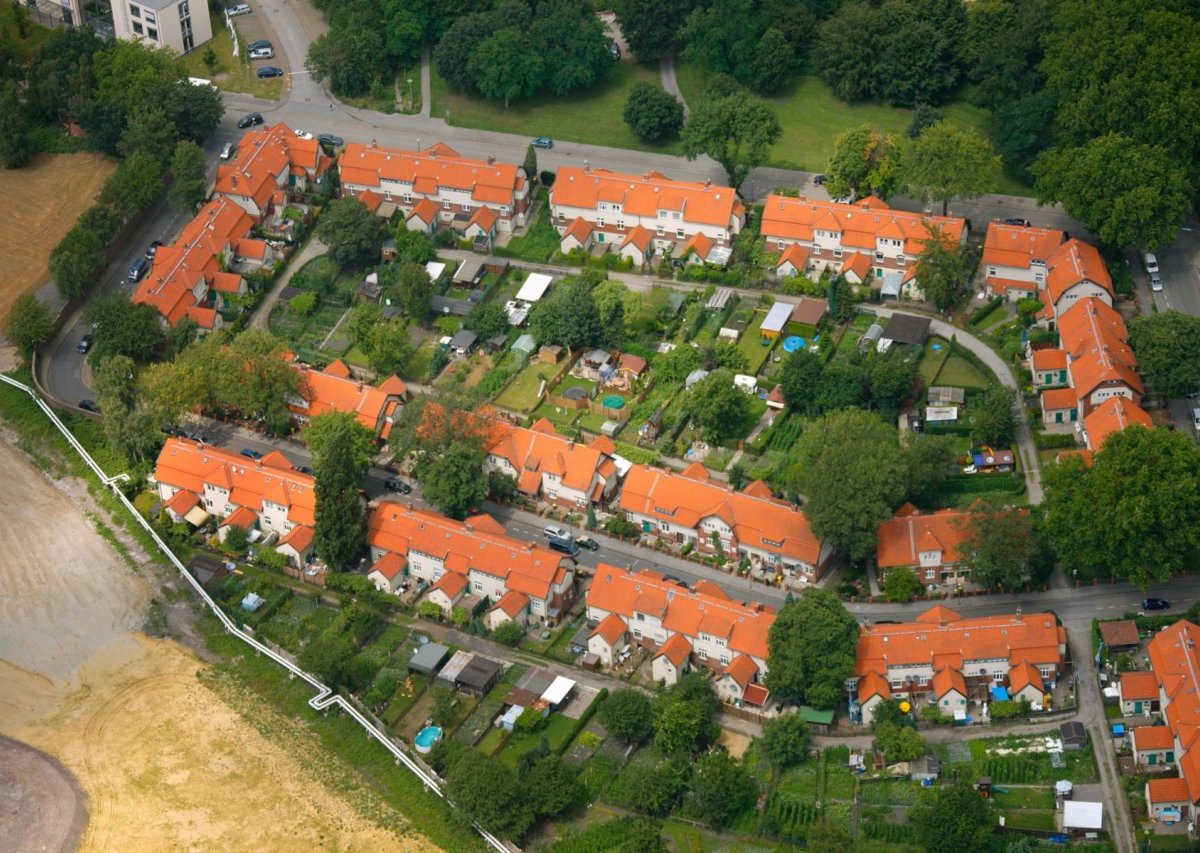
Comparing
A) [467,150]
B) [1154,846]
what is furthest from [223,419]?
[1154,846]

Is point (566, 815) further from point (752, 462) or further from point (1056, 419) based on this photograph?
point (1056, 419)

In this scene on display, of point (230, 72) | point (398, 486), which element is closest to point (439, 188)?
point (230, 72)

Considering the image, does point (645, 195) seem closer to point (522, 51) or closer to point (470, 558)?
point (522, 51)

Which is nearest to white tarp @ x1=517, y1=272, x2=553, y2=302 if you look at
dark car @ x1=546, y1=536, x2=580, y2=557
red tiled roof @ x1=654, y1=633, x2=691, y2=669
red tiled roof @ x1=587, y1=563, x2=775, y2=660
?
dark car @ x1=546, y1=536, x2=580, y2=557

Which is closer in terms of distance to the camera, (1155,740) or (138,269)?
(1155,740)

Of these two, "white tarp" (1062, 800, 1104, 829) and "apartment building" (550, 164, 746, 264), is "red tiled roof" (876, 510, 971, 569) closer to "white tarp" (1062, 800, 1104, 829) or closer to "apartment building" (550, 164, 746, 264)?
"white tarp" (1062, 800, 1104, 829)

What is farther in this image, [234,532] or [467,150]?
[467,150]
